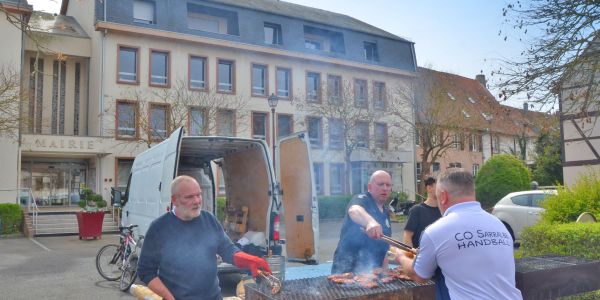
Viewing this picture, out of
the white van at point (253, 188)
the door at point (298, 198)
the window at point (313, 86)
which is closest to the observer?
the white van at point (253, 188)

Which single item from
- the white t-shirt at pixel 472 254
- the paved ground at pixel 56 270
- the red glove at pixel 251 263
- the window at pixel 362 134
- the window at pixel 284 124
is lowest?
the paved ground at pixel 56 270

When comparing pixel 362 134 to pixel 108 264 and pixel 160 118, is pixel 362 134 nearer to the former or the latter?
pixel 160 118

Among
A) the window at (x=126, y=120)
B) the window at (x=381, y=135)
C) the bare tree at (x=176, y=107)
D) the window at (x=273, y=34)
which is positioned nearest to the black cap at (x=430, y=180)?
the bare tree at (x=176, y=107)

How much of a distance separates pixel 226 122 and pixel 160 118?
358cm

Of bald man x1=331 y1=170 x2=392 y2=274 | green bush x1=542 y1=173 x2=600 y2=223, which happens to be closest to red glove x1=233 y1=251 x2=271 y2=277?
bald man x1=331 y1=170 x2=392 y2=274

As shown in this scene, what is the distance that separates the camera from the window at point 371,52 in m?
32.5

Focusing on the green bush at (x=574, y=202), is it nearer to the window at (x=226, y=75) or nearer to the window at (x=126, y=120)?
the window at (x=126, y=120)

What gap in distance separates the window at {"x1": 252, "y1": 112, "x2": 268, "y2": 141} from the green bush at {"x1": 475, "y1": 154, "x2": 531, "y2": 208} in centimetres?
1195

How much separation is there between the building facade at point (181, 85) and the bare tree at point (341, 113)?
0.42ft

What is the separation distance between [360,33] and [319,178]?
9.80 meters

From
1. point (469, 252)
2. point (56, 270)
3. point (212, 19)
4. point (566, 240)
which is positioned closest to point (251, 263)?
point (469, 252)

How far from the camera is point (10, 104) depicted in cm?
1780

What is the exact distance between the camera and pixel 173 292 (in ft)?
11.1

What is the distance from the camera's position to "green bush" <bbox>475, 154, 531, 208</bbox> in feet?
80.5
